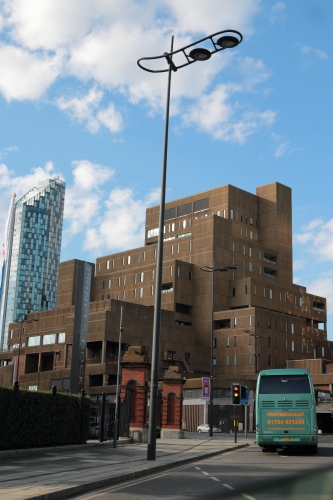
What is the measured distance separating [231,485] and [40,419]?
11.1m

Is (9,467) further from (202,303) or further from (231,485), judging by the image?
(202,303)

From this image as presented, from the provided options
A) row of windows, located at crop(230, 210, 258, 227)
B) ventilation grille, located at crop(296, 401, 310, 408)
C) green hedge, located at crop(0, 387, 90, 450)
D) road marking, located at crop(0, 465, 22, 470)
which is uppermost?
row of windows, located at crop(230, 210, 258, 227)

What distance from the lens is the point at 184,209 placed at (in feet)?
397

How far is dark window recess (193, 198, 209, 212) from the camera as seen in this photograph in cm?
11769

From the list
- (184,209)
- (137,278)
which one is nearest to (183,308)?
(137,278)

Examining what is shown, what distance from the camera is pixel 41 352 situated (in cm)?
9544

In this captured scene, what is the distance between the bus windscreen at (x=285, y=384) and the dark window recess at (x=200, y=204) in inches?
3644

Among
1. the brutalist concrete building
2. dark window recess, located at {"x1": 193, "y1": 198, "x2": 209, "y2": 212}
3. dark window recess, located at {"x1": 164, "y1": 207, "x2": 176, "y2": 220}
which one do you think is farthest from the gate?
dark window recess, located at {"x1": 164, "y1": 207, "x2": 176, "y2": 220}

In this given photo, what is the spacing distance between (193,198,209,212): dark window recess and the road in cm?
10044

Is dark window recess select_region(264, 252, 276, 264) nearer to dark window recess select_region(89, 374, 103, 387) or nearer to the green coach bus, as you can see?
dark window recess select_region(89, 374, 103, 387)

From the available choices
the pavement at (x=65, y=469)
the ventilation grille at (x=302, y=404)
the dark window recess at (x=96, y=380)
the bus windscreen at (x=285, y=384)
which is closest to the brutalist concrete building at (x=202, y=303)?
the dark window recess at (x=96, y=380)

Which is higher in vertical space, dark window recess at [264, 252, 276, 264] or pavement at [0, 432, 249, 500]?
dark window recess at [264, 252, 276, 264]

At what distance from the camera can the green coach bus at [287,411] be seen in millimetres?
24438

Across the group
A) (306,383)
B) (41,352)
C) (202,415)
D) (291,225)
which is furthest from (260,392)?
(291,225)
